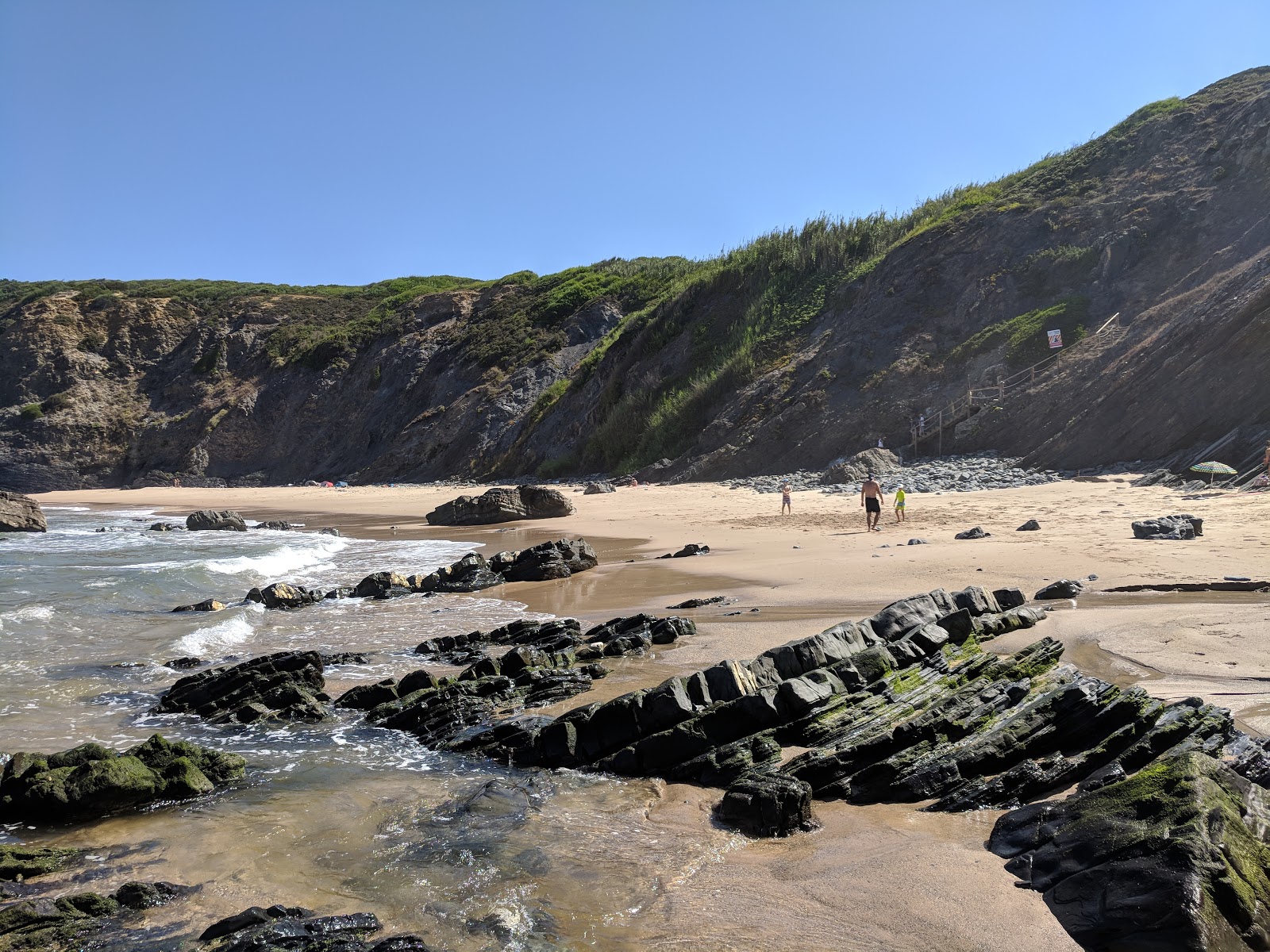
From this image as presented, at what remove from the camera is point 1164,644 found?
Result: 7.05 meters

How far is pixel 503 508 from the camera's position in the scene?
Answer: 22734 millimetres

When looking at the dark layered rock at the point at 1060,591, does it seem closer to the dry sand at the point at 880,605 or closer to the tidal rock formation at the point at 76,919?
the dry sand at the point at 880,605

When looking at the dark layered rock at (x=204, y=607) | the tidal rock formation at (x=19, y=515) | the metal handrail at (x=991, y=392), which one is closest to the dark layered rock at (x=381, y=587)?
the dark layered rock at (x=204, y=607)

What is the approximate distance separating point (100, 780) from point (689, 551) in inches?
425

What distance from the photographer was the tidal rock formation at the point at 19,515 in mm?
23406

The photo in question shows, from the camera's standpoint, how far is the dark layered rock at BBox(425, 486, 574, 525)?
22.6 meters

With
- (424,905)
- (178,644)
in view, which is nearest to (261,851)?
(424,905)

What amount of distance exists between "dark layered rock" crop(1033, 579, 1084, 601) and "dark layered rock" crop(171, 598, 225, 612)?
10.2 metres

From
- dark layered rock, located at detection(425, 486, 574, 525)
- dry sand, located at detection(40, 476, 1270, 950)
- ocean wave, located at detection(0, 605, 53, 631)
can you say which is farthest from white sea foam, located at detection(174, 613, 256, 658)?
dark layered rock, located at detection(425, 486, 574, 525)

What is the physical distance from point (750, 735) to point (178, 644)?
278 inches

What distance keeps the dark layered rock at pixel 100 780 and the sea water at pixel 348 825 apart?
111 millimetres

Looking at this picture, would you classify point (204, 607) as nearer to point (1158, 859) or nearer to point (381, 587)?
point (381, 587)

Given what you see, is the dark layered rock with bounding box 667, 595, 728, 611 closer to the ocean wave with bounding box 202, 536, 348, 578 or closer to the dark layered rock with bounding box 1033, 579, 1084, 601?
the dark layered rock with bounding box 1033, 579, 1084, 601

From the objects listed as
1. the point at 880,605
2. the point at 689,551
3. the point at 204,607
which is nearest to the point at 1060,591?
the point at 880,605
